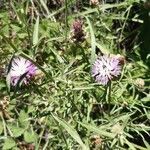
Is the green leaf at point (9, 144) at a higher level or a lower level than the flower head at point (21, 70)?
lower

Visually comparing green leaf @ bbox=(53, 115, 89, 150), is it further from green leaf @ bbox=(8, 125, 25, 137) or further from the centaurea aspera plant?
green leaf @ bbox=(8, 125, 25, 137)

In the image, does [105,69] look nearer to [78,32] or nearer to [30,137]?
[78,32]

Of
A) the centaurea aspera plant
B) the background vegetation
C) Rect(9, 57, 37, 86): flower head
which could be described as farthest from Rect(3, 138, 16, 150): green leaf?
the centaurea aspera plant

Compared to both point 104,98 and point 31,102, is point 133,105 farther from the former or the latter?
point 31,102

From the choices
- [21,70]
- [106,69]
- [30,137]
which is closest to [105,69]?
[106,69]

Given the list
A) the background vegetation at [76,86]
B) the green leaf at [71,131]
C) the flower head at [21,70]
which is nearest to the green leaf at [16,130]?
the background vegetation at [76,86]

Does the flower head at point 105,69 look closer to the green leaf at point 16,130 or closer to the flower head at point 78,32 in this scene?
the flower head at point 78,32

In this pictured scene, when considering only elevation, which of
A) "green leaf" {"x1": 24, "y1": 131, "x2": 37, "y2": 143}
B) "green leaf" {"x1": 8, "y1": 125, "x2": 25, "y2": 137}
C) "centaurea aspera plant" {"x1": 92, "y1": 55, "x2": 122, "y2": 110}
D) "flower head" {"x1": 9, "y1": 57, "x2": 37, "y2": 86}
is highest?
"flower head" {"x1": 9, "y1": 57, "x2": 37, "y2": 86}
